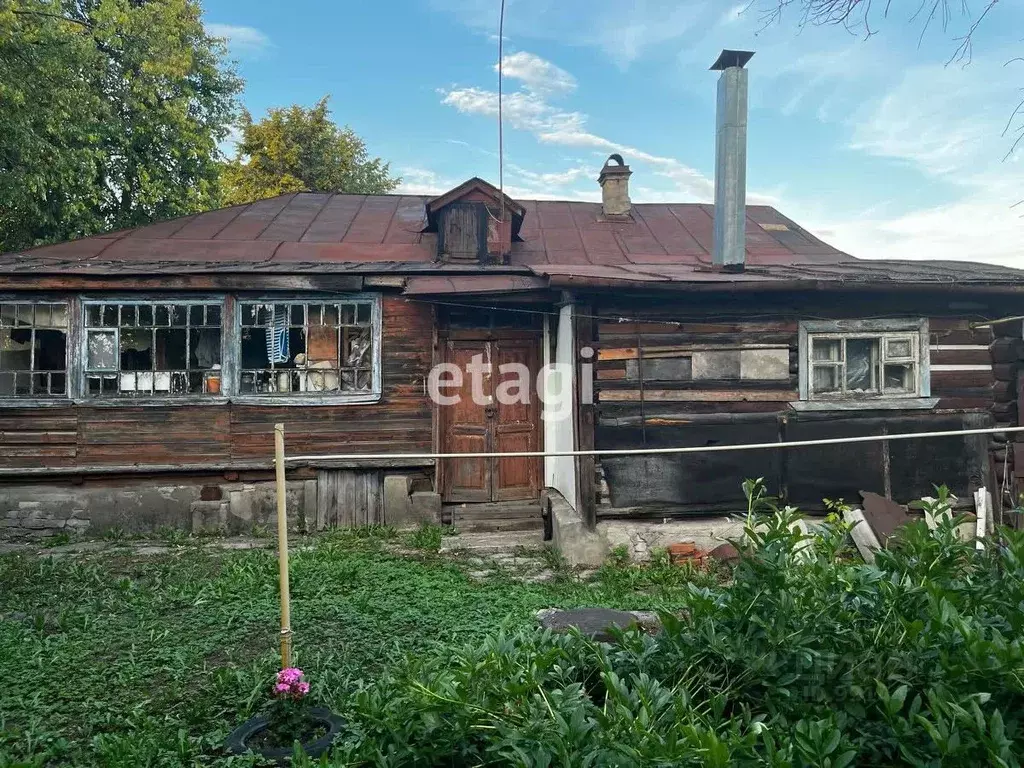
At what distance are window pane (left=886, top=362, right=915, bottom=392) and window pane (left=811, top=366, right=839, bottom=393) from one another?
63cm

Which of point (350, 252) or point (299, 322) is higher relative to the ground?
point (350, 252)

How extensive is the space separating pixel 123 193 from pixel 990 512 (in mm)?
17197

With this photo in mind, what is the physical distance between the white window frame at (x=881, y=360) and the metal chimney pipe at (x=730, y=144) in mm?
1604

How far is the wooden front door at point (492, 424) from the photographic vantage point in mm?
9539

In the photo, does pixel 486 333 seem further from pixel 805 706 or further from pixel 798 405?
pixel 805 706

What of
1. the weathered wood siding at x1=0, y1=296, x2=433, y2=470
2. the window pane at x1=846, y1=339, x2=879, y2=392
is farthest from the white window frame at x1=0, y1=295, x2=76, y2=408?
the window pane at x1=846, y1=339, x2=879, y2=392

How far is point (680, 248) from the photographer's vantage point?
36.3 feet

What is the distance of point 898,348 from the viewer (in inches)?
315

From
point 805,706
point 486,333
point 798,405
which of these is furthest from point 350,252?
point 805,706

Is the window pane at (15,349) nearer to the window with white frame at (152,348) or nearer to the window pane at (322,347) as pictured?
the window with white frame at (152,348)

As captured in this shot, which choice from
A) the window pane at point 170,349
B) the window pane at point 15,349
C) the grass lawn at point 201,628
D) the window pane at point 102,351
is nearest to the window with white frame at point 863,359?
the grass lawn at point 201,628

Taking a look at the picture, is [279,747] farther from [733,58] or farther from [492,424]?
[733,58]

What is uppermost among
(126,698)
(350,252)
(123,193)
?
(123,193)

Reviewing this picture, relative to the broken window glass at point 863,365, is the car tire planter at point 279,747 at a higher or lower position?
lower
